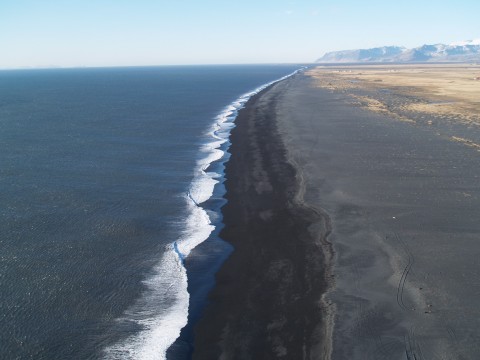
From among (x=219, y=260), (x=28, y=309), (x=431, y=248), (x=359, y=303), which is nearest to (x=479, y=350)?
(x=359, y=303)

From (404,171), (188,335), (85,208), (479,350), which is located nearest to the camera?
(479,350)

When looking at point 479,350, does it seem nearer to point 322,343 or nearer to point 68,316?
point 322,343

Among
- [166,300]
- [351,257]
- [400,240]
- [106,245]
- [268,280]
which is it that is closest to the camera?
[166,300]

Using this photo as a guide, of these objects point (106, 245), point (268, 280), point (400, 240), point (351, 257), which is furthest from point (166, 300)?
point (400, 240)

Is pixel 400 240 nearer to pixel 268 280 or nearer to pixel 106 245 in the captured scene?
pixel 268 280

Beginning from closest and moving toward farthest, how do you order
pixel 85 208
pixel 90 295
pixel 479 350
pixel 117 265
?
pixel 479 350
pixel 90 295
pixel 117 265
pixel 85 208

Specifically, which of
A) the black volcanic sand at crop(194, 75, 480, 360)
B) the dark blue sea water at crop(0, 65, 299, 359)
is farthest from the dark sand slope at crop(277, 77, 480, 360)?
the dark blue sea water at crop(0, 65, 299, 359)

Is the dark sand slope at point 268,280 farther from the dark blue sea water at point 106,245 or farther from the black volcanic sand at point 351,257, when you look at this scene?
the dark blue sea water at point 106,245
